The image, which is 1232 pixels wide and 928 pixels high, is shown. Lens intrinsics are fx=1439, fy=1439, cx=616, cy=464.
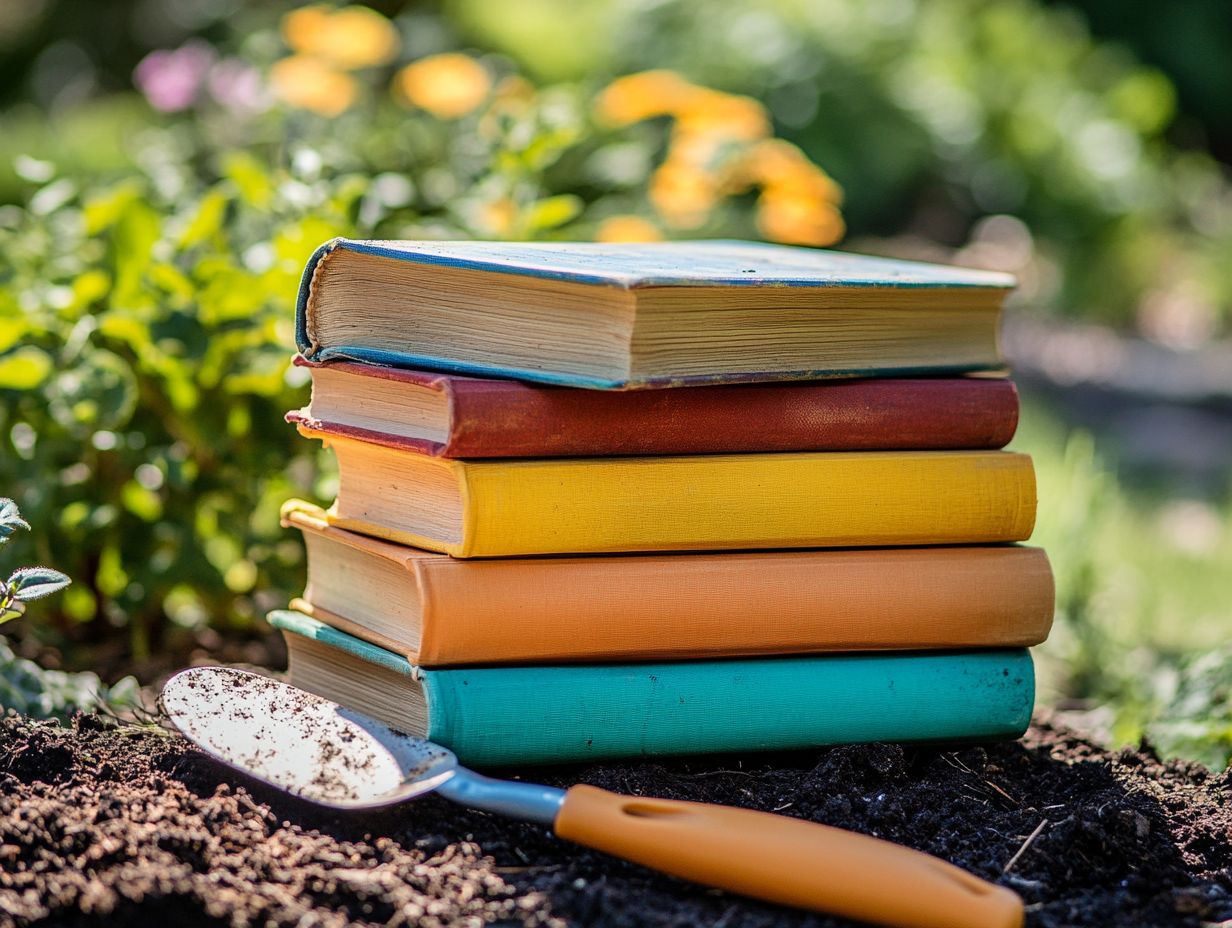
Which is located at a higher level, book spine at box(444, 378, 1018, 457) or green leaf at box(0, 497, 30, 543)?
book spine at box(444, 378, 1018, 457)

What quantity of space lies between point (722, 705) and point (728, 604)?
4.6 inches

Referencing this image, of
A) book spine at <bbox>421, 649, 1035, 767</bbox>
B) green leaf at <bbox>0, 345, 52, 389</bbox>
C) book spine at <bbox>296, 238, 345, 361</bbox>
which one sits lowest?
book spine at <bbox>421, 649, 1035, 767</bbox>

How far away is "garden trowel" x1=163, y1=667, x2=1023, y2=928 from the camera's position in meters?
1.23

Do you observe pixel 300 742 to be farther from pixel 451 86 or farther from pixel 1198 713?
pixel 451 86

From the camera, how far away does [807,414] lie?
169cm

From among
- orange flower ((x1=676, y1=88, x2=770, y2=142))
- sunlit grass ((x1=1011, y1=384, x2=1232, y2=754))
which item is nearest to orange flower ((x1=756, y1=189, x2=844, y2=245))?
orange flower ((x1=676, y1=88, x2=770, y2=142))

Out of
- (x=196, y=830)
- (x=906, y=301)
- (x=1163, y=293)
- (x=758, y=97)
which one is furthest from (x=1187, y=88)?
(x=196, y=830)

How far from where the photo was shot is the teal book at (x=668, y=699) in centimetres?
154

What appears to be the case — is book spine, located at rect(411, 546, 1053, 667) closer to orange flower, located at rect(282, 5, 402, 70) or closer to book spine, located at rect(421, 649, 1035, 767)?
book spine, located at rect(421, 649, 1035, 767)

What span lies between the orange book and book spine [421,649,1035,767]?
22 mm

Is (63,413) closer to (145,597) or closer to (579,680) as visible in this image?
(145,597)

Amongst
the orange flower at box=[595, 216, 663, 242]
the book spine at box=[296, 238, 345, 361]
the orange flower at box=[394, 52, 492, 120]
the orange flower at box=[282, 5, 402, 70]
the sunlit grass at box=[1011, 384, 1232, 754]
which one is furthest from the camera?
the orange flower at box=[282, 5, 402, 70]

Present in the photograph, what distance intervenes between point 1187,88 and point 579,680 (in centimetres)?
1220

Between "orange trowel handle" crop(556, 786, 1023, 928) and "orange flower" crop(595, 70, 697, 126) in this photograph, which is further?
"orange flower" crop(595, 70, 697, 126)
